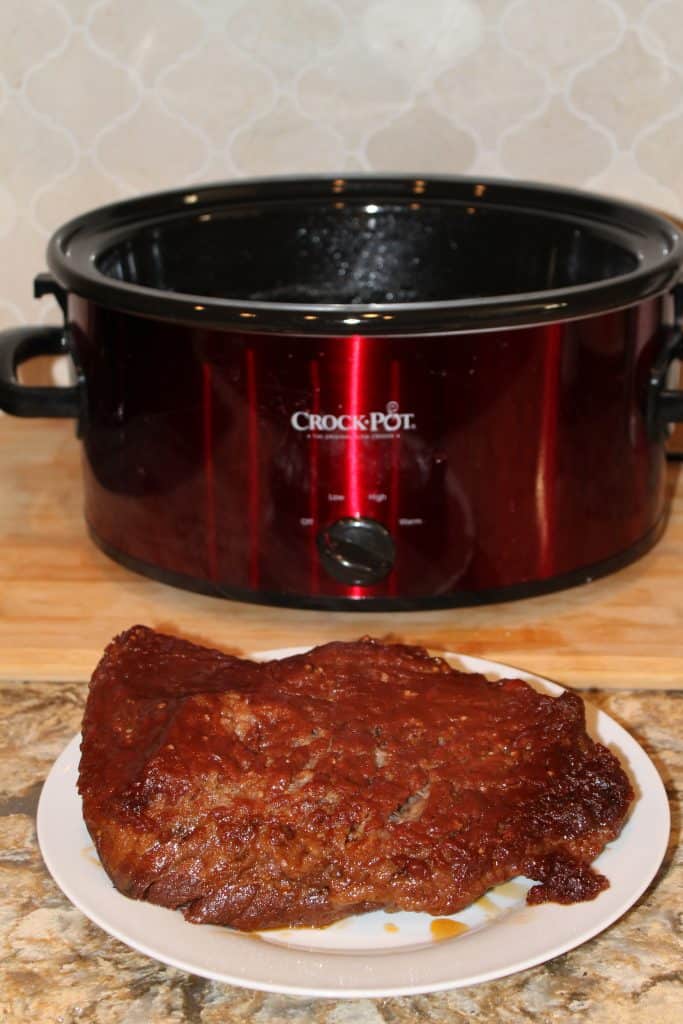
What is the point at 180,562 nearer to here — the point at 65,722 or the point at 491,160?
the point at 65,722

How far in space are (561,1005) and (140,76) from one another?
3.68ft

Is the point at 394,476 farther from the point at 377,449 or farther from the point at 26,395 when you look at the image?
the point at 26,395

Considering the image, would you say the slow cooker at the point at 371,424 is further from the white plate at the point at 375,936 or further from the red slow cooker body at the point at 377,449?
the white plate at the point at 375,936

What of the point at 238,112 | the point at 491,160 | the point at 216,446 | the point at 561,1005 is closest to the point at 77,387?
the point at 216,446

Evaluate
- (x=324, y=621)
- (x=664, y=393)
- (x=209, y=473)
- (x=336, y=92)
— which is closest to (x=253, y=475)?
(x=209, y=473)

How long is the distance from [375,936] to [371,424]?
435 mm

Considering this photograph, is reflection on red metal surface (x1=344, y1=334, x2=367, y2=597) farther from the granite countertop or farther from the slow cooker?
the granite countertop

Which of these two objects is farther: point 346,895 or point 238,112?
point 238,112

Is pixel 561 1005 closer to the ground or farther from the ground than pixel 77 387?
closer to the ground

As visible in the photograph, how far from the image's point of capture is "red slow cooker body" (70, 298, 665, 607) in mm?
1075

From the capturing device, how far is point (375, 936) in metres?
0.78

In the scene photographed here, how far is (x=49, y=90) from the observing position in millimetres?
1519

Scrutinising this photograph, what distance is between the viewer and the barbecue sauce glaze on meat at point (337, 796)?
75 cm

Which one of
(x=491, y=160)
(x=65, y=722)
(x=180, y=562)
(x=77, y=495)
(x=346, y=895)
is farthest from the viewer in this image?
(x=491, y=160)
